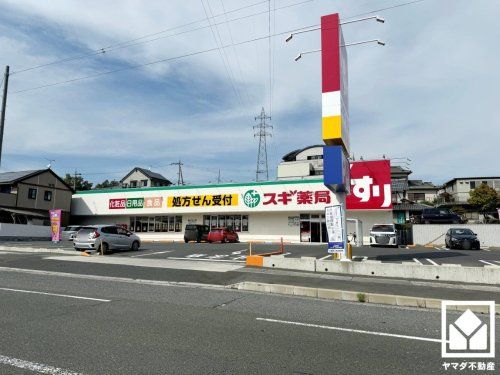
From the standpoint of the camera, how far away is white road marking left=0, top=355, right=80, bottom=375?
13.9 feet

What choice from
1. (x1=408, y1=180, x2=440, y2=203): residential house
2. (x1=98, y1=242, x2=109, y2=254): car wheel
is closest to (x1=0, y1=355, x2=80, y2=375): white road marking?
(x1=98, y1=242, x2=109, y2=254): car wheel

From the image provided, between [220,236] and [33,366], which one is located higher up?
[220,236]

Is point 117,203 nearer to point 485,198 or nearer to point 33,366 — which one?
point 33,366

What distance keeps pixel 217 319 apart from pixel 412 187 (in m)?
72.7

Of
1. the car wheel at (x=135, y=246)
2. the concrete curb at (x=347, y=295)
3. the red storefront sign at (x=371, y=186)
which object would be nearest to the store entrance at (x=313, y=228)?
the red storefront sign at (x=371, y=186)

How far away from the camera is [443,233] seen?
31688 mm

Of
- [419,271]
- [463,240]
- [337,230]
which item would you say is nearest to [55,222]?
[337,230]

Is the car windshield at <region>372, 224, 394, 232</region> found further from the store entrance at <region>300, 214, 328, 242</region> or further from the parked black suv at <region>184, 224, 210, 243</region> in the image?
the parked black suv at <region>184, 224, 210, 243</region>

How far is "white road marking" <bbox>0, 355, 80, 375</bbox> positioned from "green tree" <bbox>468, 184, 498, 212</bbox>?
60.3 metres

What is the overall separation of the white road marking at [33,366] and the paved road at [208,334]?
32 mm

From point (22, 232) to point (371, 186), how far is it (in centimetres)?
3267

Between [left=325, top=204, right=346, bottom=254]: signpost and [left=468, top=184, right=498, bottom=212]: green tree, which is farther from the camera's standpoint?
[left=468, top=184, right=498, bottom=212]: green tree

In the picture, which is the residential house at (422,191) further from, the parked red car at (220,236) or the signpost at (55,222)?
the signpost at (55,222)

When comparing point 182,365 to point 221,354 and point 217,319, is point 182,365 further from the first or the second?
point 217,319
